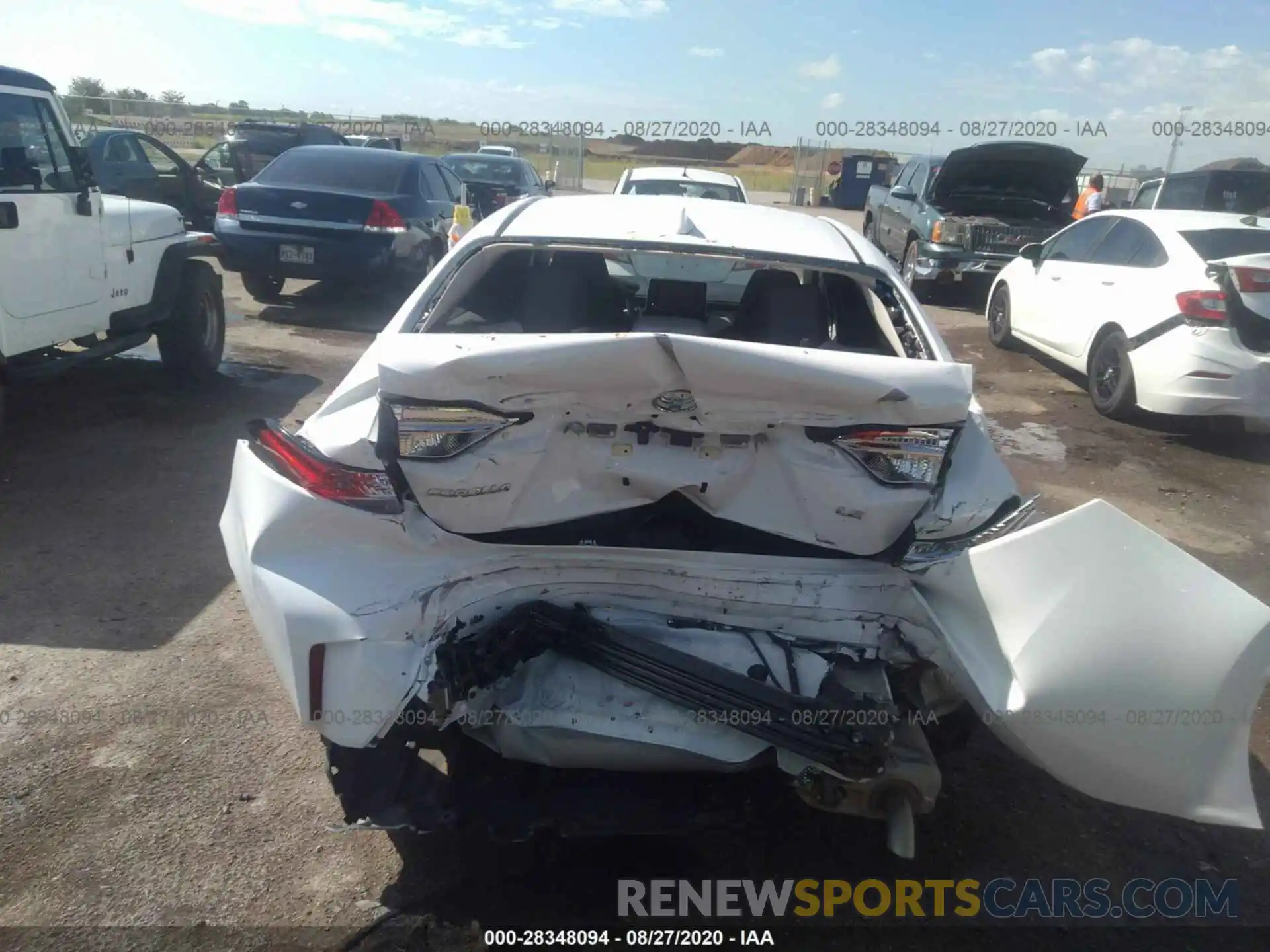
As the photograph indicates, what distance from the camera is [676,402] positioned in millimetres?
2258

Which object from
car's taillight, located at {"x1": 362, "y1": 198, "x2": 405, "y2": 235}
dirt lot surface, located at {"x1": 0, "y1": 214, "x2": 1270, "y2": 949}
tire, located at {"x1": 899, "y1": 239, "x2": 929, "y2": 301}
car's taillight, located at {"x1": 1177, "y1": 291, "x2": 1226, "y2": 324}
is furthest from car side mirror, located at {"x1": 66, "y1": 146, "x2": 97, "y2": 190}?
tire, located at {"x1": 899, "y1": 239, "x2": 929, "y2": 301}

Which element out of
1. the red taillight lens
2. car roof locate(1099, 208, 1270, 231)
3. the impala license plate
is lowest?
the impala license plate

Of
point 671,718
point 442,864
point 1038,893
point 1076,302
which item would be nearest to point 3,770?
point 442,864

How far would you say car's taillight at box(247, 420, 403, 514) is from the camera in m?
2.39

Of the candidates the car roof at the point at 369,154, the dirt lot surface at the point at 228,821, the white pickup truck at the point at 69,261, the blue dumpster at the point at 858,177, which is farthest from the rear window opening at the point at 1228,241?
the blue dumpster at the point at 858,177

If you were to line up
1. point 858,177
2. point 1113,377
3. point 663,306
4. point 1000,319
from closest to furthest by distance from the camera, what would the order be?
point 663,306, point 1113,377, point 1000,319, point 858,177

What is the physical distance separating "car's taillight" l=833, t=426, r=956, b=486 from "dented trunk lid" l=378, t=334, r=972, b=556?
0.03m

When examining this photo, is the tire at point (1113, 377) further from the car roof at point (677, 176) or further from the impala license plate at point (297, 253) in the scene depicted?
the impala license plate at point (297, 253)

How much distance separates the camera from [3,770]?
2.97 meters

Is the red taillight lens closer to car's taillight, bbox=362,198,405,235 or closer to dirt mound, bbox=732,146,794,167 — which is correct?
car's taillight, bbox=362,198,405,235

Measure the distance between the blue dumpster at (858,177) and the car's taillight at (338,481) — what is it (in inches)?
1157

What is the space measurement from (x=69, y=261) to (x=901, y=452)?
18.2ft

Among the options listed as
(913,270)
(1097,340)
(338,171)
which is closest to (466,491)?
(1097,340)

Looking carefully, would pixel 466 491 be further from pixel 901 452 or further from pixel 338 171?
pixel 338 171
